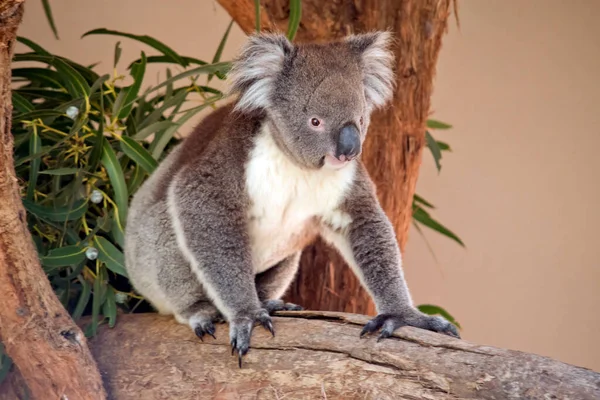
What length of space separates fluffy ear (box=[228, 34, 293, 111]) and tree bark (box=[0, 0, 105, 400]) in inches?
32.2

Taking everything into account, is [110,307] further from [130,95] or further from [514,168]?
[514,168]

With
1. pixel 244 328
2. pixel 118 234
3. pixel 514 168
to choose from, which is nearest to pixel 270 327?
pixel 244 328

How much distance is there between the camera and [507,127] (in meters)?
4.84

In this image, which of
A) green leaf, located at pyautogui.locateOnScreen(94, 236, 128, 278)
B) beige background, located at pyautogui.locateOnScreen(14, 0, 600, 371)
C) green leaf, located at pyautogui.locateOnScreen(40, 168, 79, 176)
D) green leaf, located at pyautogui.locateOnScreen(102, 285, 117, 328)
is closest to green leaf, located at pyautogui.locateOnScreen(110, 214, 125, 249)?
green leaf, located at pyautogui.locateOnScreen(94, 236, 128, 278)

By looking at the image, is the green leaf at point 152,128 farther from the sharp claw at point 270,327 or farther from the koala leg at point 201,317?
the sharp claw at point 270,327

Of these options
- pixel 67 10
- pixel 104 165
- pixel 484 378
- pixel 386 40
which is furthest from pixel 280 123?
pixel 67 10

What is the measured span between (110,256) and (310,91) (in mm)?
1006

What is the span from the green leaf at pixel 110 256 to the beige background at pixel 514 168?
187 centimetres

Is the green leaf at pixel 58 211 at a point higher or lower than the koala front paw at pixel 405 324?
higher

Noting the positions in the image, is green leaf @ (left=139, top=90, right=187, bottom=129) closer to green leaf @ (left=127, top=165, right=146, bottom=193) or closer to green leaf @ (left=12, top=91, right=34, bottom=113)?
green leaf @ (left=127, top=165, right=146, bottom=193)

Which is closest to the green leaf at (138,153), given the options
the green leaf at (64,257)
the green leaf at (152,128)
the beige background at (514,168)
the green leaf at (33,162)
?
the green leaf at (152,128)

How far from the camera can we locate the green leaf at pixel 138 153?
301cm

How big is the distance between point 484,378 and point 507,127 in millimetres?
3138

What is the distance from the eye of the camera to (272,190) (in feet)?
8.71
